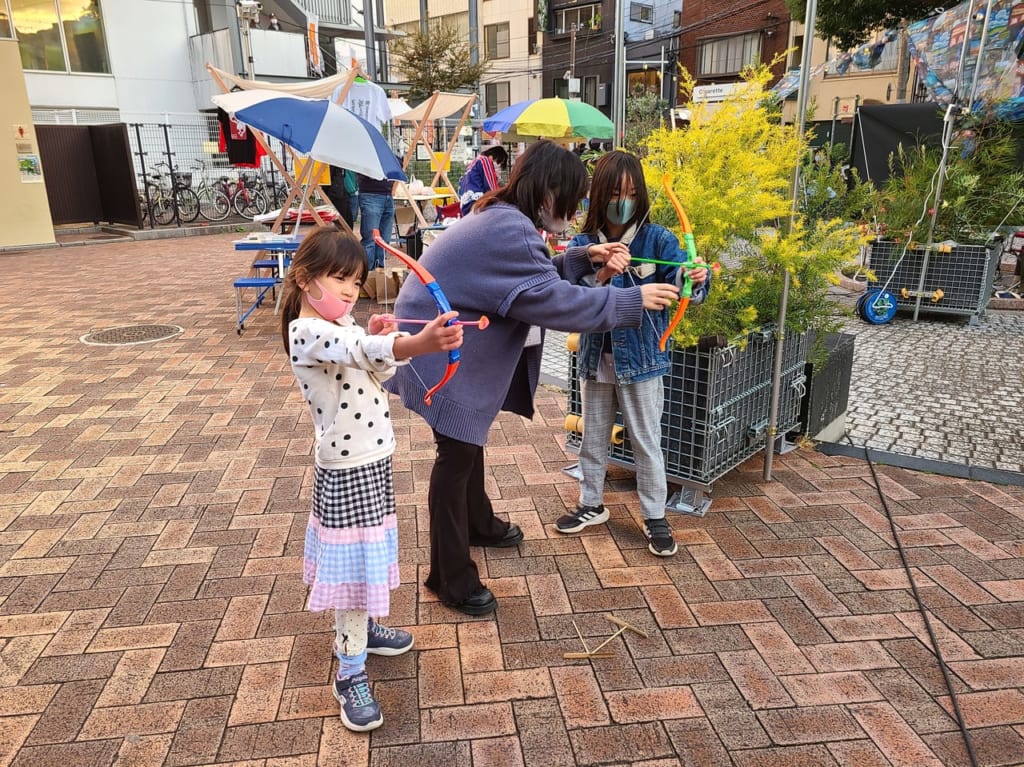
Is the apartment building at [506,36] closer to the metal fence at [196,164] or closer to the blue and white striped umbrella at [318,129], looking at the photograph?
the metal fence at [196,164]

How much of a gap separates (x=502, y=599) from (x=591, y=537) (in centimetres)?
62

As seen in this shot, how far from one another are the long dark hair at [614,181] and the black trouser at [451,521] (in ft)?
3.51

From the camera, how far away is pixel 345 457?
A: 2.12 m

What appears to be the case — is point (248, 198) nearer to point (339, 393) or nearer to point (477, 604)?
point (477, 604)

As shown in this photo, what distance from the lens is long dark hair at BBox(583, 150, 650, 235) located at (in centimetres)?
284

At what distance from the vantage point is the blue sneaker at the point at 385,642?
2.52m

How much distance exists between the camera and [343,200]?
8.19 meters

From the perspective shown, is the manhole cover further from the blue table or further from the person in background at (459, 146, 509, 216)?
the person in background at (459, 146, 509, 216)

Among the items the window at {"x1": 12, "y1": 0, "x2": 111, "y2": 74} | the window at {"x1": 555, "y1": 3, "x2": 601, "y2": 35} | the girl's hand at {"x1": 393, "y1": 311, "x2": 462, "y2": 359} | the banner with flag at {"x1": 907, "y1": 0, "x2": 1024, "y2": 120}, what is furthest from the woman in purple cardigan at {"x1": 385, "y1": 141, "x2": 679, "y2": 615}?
the window at {"x1": 555, "y1": 3, "x2": 601, "y2": 35}

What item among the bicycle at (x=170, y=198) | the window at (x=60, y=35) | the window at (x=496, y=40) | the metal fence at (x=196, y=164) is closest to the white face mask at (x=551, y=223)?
the metal fence at (x=196, y=164)

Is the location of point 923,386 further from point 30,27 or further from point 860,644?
→ point 30,27

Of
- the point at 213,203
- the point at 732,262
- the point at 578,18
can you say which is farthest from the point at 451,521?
the point at 578,18

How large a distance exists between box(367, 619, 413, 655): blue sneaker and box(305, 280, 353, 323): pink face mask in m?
1.11

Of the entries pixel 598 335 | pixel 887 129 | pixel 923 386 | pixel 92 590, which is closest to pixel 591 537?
pixel 598 335
